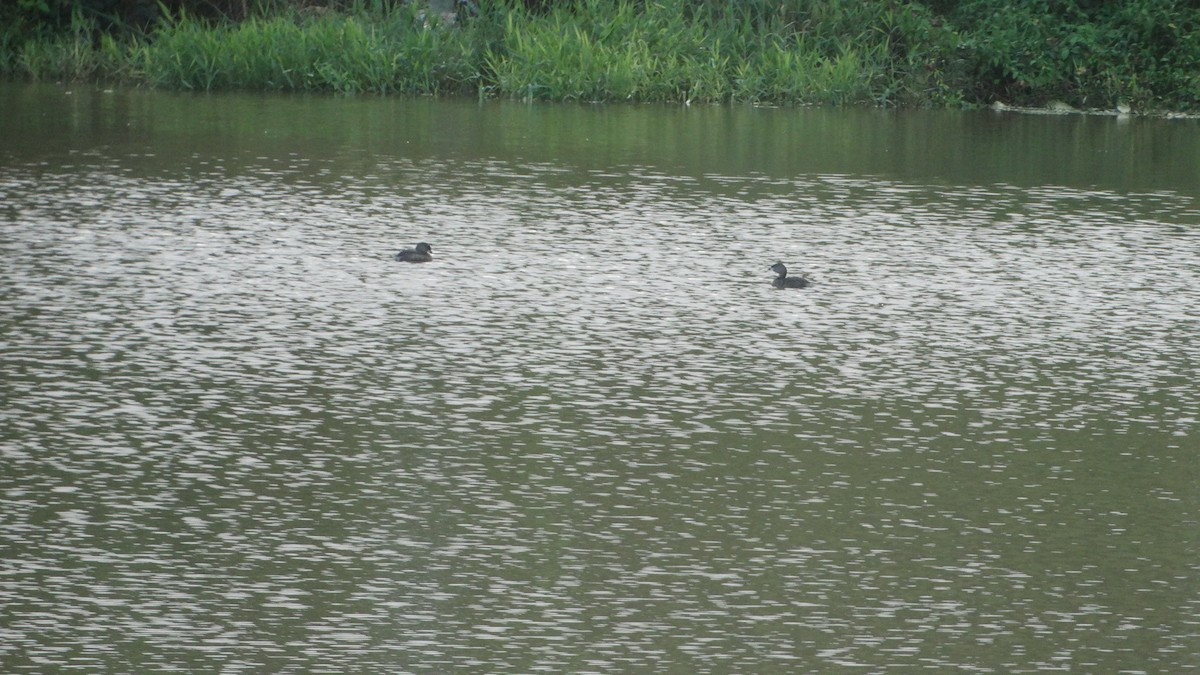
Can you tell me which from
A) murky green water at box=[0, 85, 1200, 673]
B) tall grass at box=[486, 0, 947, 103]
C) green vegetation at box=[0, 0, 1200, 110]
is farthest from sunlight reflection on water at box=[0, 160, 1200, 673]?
green vegetation at box=[0, 0, 1200, 110]

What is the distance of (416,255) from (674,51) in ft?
37.2

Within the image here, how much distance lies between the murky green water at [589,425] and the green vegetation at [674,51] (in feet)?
23.4

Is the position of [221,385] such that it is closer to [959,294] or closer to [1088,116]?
[959,294]

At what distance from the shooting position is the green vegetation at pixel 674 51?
2086 cm

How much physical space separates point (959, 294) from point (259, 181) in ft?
17.8

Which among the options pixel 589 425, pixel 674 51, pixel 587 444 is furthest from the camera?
pixel 674 51

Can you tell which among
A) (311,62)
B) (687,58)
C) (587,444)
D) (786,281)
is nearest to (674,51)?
(687,58)

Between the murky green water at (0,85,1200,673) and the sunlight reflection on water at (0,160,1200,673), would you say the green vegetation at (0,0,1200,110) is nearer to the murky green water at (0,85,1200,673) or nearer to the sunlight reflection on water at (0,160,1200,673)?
the murky green water at (0,85,1200,673)

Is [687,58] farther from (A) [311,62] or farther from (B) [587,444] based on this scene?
(B) [587,444]

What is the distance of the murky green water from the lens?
506 cm

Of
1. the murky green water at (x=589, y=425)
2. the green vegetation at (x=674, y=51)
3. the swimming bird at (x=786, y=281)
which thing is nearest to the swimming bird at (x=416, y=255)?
the murky green water at (x=589, y=425)

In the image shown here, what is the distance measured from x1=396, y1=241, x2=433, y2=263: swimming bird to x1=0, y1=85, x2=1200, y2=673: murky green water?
0.06 metres

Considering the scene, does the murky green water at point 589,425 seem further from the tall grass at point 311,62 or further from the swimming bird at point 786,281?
the tall grass at point 311,62

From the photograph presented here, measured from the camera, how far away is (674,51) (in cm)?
2122
